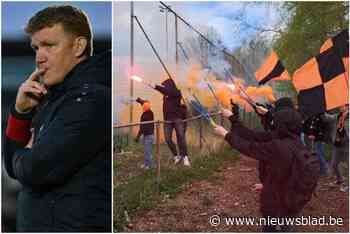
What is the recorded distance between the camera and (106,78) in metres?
3.23

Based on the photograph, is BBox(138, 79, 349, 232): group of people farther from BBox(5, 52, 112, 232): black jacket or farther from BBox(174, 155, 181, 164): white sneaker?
BBox(5, 52, 112, 232): black jacket

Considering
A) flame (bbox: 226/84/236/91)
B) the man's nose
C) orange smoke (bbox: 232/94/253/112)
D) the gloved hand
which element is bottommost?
the gloved hand

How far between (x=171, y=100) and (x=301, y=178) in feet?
3.60

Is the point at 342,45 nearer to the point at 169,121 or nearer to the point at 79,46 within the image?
the point at 169,121

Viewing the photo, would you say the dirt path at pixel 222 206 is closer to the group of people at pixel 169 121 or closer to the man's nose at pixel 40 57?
the group of people at pixel 169 121

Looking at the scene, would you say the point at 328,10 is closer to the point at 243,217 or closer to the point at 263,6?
the point at 263,6

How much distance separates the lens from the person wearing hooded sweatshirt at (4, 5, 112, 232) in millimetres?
2678

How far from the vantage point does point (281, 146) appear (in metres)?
3.18

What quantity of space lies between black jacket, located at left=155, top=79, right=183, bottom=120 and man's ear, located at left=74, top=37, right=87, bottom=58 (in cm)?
60

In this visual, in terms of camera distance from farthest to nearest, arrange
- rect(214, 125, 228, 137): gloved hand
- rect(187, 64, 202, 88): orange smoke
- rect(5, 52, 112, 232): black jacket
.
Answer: rect(187, 64, 202, 88): orange smoke < rect(214, 125, 228, 137): gloved hand < rect(5, 52, 112, 232): black jacket

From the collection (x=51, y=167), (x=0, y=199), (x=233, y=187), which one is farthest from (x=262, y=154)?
(x=0, y=199)

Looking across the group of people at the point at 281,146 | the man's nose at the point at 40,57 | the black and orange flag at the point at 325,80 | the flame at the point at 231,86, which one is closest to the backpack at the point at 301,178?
the group of people at the point at 281,146

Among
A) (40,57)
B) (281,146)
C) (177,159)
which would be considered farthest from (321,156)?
(40,57)

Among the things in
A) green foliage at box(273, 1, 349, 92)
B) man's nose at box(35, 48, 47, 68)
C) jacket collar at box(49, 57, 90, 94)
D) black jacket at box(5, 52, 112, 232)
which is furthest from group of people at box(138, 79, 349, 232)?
man's nose at box(35, 48, 47, 68)
